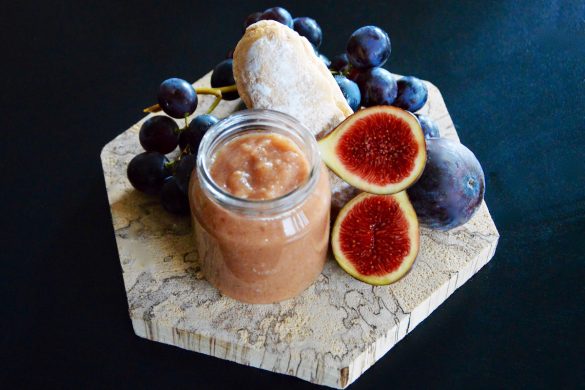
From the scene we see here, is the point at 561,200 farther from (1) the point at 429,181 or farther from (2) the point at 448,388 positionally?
(2) the point at 448,388

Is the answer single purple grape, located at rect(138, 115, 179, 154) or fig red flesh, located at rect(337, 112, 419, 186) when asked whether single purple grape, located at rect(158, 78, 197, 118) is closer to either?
single purple grape, located at rect(138, 115, 179, 154)

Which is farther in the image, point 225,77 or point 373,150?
point 225,77

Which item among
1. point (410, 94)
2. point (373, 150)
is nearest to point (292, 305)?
point (373, 150)

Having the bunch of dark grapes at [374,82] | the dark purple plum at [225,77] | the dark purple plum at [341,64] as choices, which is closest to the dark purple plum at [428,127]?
the bunch of dark grapes at [374,82]

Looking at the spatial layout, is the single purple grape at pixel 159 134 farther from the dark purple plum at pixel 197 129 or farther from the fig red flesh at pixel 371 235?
the fig red flesh at pixel 371 235

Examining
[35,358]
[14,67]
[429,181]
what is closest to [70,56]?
[14,67]

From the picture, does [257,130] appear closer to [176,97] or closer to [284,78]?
[284,78]

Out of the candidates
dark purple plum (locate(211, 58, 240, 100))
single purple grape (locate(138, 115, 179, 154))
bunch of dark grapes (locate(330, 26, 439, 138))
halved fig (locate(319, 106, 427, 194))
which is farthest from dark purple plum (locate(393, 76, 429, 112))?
single purple grape (locate(138, 115, 179, 154))
